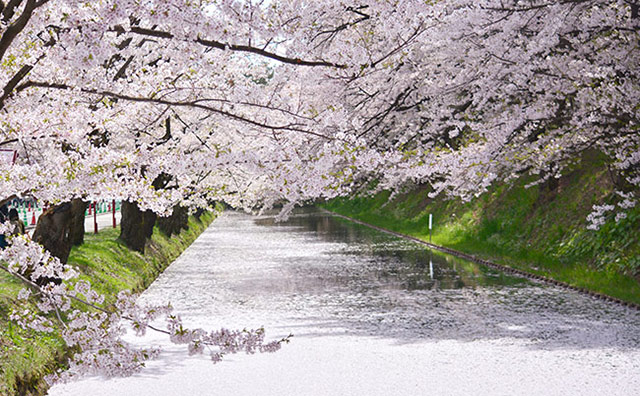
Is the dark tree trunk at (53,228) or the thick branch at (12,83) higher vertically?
the thick branch at (12,83)

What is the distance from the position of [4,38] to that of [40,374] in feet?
14.2

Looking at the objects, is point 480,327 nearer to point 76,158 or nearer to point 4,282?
point 76,158

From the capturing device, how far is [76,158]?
7.99 metres

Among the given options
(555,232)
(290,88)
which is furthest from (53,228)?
(555,232)

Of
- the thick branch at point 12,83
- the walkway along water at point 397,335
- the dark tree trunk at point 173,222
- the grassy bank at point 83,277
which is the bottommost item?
the walkway along water at point 397,335

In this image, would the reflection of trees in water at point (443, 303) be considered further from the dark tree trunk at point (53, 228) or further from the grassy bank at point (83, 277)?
the dark tree trunk at point (53, 228)

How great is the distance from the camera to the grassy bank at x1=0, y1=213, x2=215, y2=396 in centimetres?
793

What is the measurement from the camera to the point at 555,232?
65.6 feet

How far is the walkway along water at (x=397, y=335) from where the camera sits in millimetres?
8109

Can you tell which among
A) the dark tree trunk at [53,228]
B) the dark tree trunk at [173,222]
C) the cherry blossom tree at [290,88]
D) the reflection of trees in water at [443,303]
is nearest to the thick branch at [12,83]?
the cherry blossom tree at [290,88]

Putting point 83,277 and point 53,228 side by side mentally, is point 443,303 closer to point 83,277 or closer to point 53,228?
point 83,277

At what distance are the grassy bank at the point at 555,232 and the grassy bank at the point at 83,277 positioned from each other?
10.1 metres

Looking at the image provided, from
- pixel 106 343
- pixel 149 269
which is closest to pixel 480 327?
pixel 106 343

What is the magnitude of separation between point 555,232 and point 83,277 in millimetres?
12907
